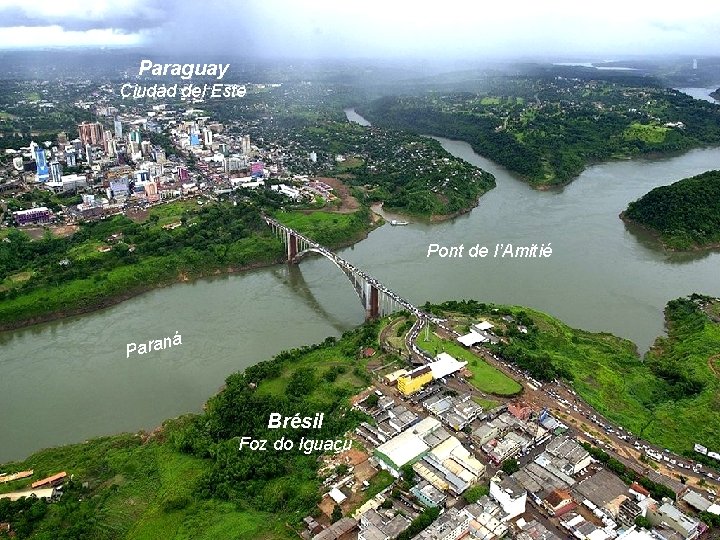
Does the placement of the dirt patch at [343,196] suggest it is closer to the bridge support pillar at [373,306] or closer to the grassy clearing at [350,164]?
the grassy clearing at [350,164]

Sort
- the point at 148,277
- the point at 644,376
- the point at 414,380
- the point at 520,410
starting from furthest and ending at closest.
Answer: the point at 148,277 → the point at 644,376 → the point at 414,380 → the point at 520,410

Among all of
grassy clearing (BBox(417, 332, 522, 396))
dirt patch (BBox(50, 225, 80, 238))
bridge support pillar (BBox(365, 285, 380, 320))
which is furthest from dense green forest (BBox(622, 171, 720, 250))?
dirt patch (BBox(50, 225, 80, 238))

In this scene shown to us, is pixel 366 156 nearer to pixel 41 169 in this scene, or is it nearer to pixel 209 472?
pixel 41 169

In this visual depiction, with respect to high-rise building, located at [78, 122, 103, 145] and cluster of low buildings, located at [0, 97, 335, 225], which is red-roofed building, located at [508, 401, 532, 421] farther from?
high-rise building, located at [78, 122, 103, 145]

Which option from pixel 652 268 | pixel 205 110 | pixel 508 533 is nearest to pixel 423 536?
pixel 508 533

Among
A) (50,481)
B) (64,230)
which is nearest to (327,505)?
(50,481)
